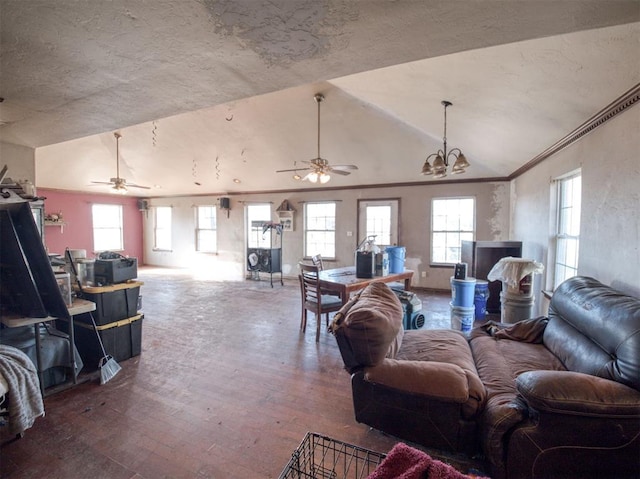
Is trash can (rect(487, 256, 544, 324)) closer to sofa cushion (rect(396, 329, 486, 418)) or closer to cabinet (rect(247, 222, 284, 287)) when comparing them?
sofa cushion (rect(396, 329, 486, 418))

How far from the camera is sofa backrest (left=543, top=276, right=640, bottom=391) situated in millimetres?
1530

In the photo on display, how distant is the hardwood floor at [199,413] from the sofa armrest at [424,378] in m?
0.45

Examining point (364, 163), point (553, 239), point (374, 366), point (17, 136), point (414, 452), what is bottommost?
point (374, 366)

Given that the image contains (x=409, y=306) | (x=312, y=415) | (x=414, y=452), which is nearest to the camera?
(x=414, y=452)

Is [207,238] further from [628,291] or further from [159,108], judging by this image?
Answer: [628,291]

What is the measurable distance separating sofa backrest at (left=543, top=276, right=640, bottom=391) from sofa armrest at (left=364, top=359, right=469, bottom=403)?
0.70m

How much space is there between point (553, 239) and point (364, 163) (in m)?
3.46

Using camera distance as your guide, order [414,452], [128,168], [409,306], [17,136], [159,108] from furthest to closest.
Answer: [128,168] < [409,306] < [17,136] < [159,108] < [414,452]

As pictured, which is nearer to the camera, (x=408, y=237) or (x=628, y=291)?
(x=628, y=291)

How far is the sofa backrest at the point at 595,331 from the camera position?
1530mm

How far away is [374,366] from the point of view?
6.17 feet

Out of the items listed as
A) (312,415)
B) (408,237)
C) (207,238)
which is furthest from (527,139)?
(207,238)

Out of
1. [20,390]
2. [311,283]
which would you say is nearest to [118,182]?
[311,283]

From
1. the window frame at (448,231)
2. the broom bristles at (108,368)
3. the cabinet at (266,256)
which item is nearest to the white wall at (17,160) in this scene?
the broom bristles at (108,368)
